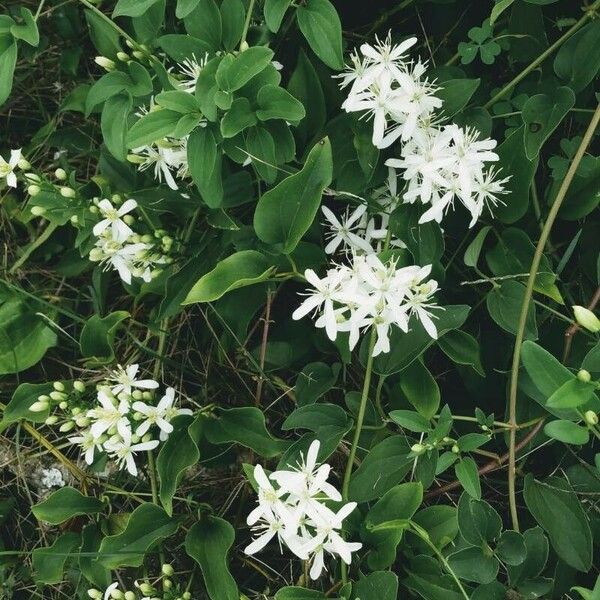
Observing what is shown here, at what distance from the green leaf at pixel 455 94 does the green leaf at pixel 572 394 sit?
58 centimetres

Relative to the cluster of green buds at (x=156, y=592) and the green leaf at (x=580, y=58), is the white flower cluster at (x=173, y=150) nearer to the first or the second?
the green leaf at (x=580, y=58)

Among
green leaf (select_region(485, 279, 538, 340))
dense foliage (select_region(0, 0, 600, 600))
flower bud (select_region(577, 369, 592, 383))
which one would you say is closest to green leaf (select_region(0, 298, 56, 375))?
dense foliage (select_region(0, 0, 600, 600))

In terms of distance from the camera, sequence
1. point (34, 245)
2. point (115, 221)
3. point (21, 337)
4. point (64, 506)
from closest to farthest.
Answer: point (115, 221), point (64, 506), point (21, 337), point (34, 245)

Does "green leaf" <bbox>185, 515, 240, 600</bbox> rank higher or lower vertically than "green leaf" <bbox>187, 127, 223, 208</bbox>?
lower

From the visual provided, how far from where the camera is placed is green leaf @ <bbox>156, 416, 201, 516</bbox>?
1.68 meters

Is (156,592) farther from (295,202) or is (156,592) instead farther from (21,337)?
(295,202)

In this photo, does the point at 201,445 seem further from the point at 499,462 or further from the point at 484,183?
the point at 484,183

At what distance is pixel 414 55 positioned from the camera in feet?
6.22

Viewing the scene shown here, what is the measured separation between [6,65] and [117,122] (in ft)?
0.87

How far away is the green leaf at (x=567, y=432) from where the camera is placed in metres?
1.31

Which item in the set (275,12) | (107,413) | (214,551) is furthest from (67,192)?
(214,551)

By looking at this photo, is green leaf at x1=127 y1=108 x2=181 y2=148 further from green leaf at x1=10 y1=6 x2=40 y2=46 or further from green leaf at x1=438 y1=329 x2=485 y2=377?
green leaf at x1=438 y1=329 x2=485 y2=377

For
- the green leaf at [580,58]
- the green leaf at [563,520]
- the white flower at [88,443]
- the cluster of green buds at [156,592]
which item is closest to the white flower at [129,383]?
the white flower at [88,443]

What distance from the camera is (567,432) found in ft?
4.34
